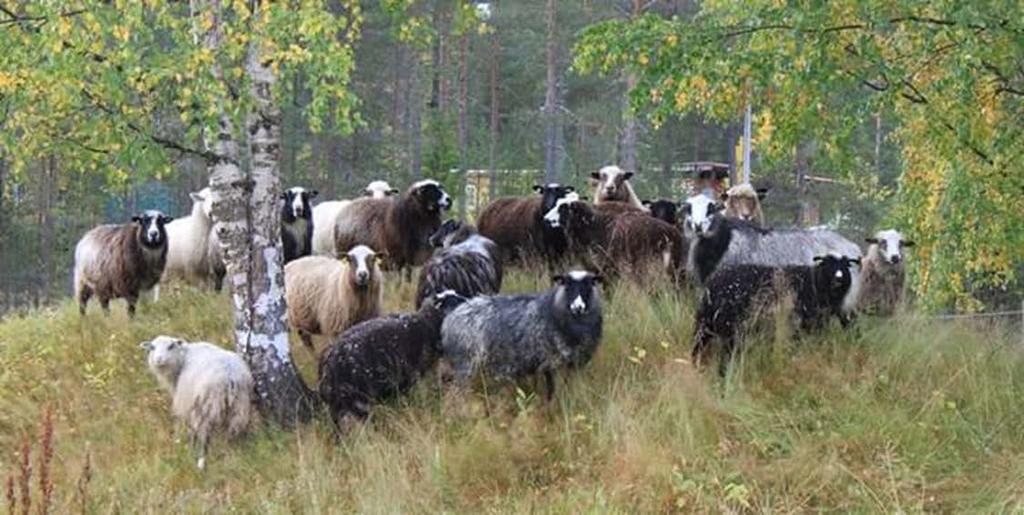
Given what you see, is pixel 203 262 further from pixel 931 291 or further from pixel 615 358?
pixel 931 291

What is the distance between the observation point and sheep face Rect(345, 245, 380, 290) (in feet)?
30.1

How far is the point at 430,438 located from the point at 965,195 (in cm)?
405

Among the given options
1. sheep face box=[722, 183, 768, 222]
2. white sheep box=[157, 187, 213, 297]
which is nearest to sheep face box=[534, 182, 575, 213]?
sheep face box=[722, 183, 768, 222]

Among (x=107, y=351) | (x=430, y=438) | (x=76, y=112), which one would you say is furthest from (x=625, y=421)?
(x=107, y=351)

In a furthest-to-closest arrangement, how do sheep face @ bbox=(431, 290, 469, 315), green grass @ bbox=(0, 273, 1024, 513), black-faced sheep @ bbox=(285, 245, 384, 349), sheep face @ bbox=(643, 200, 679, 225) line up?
sheep face @ bbox=(643, 200, 679, 225)
black-faced sheep @ bbox=(285, 245, 384, 349)
sheep face @ bbox=(431, 290, 469, 315)
green grass @ bbox=(0, 273, 1024, 513)

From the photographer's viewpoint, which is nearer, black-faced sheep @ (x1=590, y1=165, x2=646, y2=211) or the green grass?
the green grass

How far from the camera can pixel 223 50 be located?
692cm

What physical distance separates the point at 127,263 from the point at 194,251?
4.62ft

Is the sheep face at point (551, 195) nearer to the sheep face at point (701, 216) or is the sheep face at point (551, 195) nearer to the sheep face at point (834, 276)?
the sheep face at point (701, 216)

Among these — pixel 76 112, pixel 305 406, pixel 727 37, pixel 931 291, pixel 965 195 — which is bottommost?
pixel 305 406

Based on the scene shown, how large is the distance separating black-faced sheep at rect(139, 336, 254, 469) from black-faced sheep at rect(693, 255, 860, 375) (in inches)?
139

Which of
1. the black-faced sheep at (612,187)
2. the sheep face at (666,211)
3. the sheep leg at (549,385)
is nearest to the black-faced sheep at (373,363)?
the sheep leg at (549,385)

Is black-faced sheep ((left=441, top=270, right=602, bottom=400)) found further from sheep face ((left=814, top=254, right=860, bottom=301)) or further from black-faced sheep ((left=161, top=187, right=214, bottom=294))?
black-faced sheep ((left=161, top=187, right=214, bottom=294))

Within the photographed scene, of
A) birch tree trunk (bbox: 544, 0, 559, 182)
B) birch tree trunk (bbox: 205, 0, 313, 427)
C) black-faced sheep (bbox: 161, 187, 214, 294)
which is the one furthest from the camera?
birch tree trunk (bbox: 544, 0, 559, 182)
